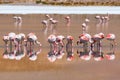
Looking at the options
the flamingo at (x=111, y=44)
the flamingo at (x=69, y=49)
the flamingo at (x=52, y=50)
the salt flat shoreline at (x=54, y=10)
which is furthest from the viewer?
the salt flat shoreline at (x=54, y=10)

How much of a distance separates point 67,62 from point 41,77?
155 cm

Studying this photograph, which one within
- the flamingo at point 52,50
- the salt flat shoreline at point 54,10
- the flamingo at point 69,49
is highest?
the flamingo at point 52,50

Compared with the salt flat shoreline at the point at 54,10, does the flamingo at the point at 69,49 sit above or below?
above

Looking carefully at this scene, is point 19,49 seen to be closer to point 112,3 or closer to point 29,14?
point 29,14

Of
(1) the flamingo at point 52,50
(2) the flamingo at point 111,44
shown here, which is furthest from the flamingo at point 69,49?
(2) the flamingo at point 111,44

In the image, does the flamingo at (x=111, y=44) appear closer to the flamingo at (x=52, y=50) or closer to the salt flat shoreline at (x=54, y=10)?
the flamingo at (x=52, y=50)

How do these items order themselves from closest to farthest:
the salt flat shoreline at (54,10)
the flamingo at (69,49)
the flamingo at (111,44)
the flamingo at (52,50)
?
the flamingo at (52,50) → the flamingo at (69,49) → the flamingo at (111,44) → the salt flat shoreline at (54,10)

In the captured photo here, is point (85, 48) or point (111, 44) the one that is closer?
point (85, 48)

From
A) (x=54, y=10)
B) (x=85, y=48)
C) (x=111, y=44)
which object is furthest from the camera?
(x=54, y=10)

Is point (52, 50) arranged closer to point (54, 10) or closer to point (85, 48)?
point (85, 48)

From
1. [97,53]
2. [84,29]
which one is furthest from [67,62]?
[84,29]

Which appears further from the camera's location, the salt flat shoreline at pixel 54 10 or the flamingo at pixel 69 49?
the salt flat shoreline at pixel 54 10

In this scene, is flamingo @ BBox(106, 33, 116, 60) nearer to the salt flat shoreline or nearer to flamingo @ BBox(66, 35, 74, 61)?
flamingo @ BBox(66, 35, 74, 61)

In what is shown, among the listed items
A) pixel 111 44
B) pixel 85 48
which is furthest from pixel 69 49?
pixel 111 44
